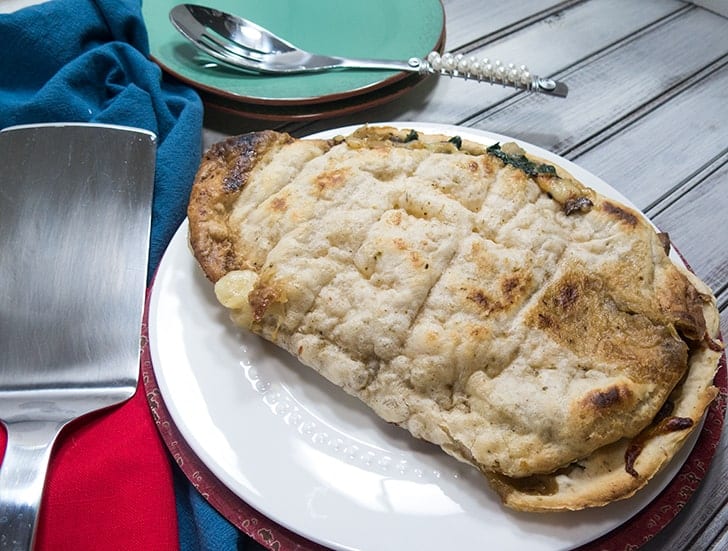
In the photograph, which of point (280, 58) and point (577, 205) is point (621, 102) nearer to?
point (577, 205)

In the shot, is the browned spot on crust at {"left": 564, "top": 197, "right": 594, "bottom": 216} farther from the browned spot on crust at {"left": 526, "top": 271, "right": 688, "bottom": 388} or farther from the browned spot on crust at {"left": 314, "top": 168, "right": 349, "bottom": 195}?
the browned spot on crust at {"left": 314, "top": 168, "right": 349, "bottom": 195}

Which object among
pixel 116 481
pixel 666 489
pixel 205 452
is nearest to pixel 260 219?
pixel 205 452

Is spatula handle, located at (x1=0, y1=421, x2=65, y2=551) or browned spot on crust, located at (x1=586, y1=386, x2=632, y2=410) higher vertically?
browned spot on crust, located at (x1=586, y1=386, x2=632, y2=410)

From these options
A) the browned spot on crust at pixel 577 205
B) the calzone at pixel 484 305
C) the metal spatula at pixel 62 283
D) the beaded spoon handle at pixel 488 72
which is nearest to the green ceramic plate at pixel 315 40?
the beaded spoon handle at pixel 488 72

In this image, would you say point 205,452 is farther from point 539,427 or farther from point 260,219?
point 539,427

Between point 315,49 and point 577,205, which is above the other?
point 577,205

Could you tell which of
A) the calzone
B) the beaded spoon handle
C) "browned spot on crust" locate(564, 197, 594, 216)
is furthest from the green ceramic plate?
"browned spot on crust" locate(564, 197, 594, 216)

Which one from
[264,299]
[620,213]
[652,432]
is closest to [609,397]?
[652,432]
